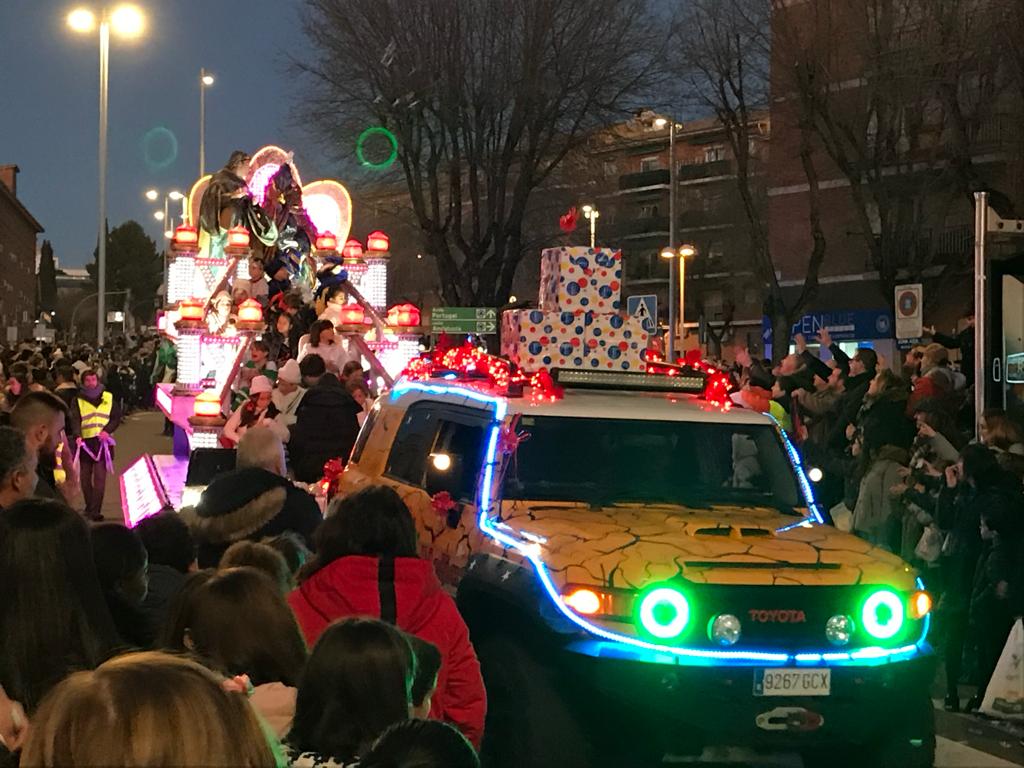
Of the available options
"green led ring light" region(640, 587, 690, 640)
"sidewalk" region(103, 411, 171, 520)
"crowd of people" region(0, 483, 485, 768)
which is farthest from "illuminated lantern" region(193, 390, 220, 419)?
"green led ring light" region(640, 587, 690, 640)

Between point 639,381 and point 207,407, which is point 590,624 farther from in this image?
point 207,407

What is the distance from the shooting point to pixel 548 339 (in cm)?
876

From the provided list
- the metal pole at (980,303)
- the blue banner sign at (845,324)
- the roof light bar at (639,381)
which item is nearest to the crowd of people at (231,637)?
the roof light bar at (639,381)

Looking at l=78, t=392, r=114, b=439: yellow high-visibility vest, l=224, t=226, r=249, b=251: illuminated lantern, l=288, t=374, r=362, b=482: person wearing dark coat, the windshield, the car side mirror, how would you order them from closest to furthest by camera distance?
the windshield
the car side mirror
l=288, t=374, r=362, b=482: person wearing dark coat
l=78, t=392, r=114, b=439: yellow high-visibility vest
l=224, t=226, r=249, b=251: illuminated lantern

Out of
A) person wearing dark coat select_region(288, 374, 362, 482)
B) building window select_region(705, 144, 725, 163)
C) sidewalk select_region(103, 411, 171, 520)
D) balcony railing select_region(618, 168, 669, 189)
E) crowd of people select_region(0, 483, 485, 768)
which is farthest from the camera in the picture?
balcony railing select_region(618, 168, 669, 189)

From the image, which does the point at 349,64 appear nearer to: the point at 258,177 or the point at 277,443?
the point at 258,177

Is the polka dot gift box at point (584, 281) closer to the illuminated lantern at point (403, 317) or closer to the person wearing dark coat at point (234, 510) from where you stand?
the person wearing dark coat at point (234, 510)

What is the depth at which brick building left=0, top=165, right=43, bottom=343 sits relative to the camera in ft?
320

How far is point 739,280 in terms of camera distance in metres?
76.6

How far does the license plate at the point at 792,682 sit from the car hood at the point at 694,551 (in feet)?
1.23

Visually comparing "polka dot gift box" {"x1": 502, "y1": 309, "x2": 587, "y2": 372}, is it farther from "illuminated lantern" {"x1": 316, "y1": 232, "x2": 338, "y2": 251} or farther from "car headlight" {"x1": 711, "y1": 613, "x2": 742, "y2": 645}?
"illuminated lantern" {"x1": 316, "y1": 232, "x2": 338, "y2": 251}

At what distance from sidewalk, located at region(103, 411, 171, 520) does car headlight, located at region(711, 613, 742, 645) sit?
10273 mm

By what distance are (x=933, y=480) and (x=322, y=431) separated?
15.9 feet

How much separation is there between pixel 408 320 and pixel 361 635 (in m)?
18.7
